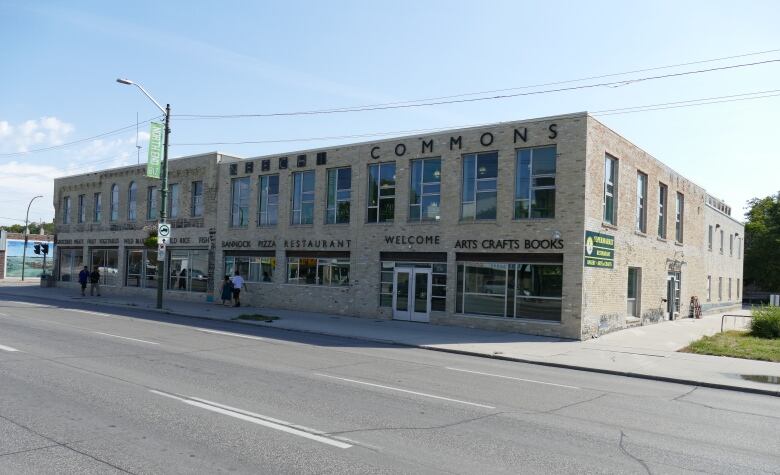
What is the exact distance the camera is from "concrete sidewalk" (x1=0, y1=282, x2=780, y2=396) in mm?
13305

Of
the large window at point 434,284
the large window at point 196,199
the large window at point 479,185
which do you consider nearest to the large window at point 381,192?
the large window at point 434,284

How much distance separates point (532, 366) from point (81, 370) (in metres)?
9.63

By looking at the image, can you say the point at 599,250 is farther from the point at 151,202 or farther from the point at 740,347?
the point at 151,202

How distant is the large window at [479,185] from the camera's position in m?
21.4

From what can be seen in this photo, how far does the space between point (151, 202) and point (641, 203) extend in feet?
88.6

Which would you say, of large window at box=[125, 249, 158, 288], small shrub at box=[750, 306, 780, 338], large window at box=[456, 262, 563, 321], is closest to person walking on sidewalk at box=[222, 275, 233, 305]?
large window at box=[125, 249, 158, 288]

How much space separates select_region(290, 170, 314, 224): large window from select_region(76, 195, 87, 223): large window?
2109 cm

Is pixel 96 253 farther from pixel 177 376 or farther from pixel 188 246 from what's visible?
pixel 177 376

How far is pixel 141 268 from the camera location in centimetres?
3600

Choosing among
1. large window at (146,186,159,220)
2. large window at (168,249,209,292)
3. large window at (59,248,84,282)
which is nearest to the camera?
large window at (168,249,209,292)

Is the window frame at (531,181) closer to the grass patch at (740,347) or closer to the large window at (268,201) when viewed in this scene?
the grass patch at (740,347)

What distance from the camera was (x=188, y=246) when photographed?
32469 millimetres

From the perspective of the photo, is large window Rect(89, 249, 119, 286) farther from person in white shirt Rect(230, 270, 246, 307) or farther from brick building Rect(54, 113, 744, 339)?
person in white shirt Rect(230, 270, 246, 307)

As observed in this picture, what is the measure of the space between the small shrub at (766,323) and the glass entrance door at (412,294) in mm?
11648
